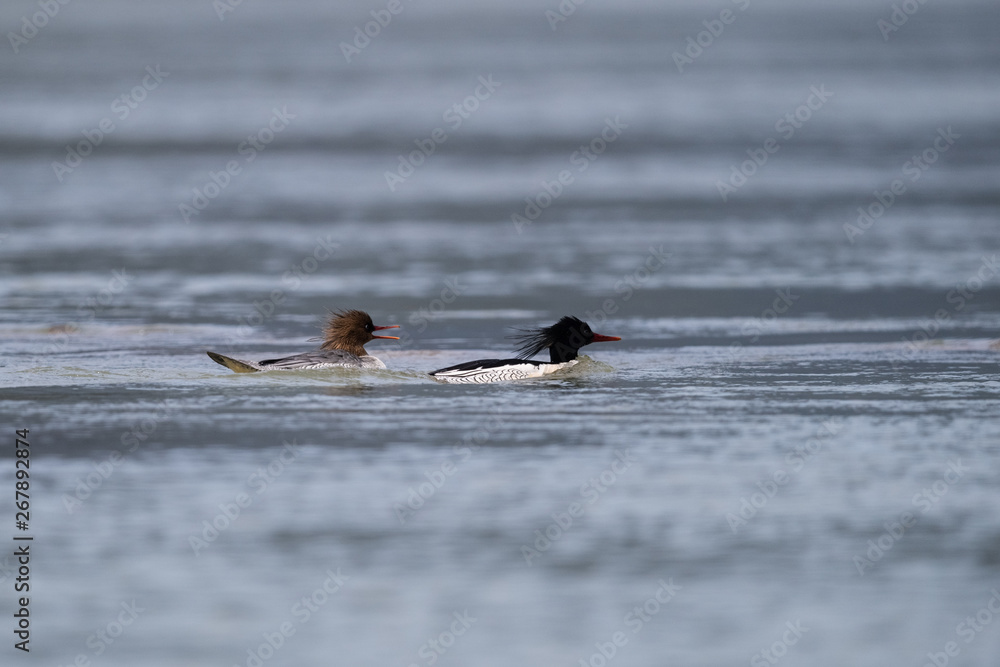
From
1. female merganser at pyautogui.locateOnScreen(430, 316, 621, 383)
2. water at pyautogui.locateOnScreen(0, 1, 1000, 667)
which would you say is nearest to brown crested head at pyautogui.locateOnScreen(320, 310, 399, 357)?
water at pyautogui.locateOnScreen(0, 1, 1000, 667)

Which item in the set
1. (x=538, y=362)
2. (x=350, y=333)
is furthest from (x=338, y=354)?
(x=538, y=362)

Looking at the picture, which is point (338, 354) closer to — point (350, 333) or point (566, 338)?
point (350, 333)

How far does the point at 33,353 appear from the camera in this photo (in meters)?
17.0

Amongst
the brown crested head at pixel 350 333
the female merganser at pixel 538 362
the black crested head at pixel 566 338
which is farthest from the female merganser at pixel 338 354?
the black crested head at pixel 566 338

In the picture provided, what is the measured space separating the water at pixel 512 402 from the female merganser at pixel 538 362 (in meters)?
0.27

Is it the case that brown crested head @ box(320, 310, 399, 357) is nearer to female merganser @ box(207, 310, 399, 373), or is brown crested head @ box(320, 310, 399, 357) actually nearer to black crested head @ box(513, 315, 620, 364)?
female merganser @ box(207, 310, 399, 373)

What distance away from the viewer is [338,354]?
15578 mm

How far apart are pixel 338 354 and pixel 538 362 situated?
6.17 feet

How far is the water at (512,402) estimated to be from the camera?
28.2 ft

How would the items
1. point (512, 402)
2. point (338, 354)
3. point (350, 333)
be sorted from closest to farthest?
point (512, 402) → point (338, 354) → point (350, 333)

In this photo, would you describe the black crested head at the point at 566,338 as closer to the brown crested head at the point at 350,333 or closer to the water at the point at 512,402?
the water at the point at 512,402

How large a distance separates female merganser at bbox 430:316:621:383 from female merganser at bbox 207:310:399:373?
815 millimetres

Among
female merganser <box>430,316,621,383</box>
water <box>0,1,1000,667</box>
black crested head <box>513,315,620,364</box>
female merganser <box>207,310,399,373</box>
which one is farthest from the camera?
black crested head <box>513,315,620,364</box>

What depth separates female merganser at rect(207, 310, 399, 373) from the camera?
50.2ft
